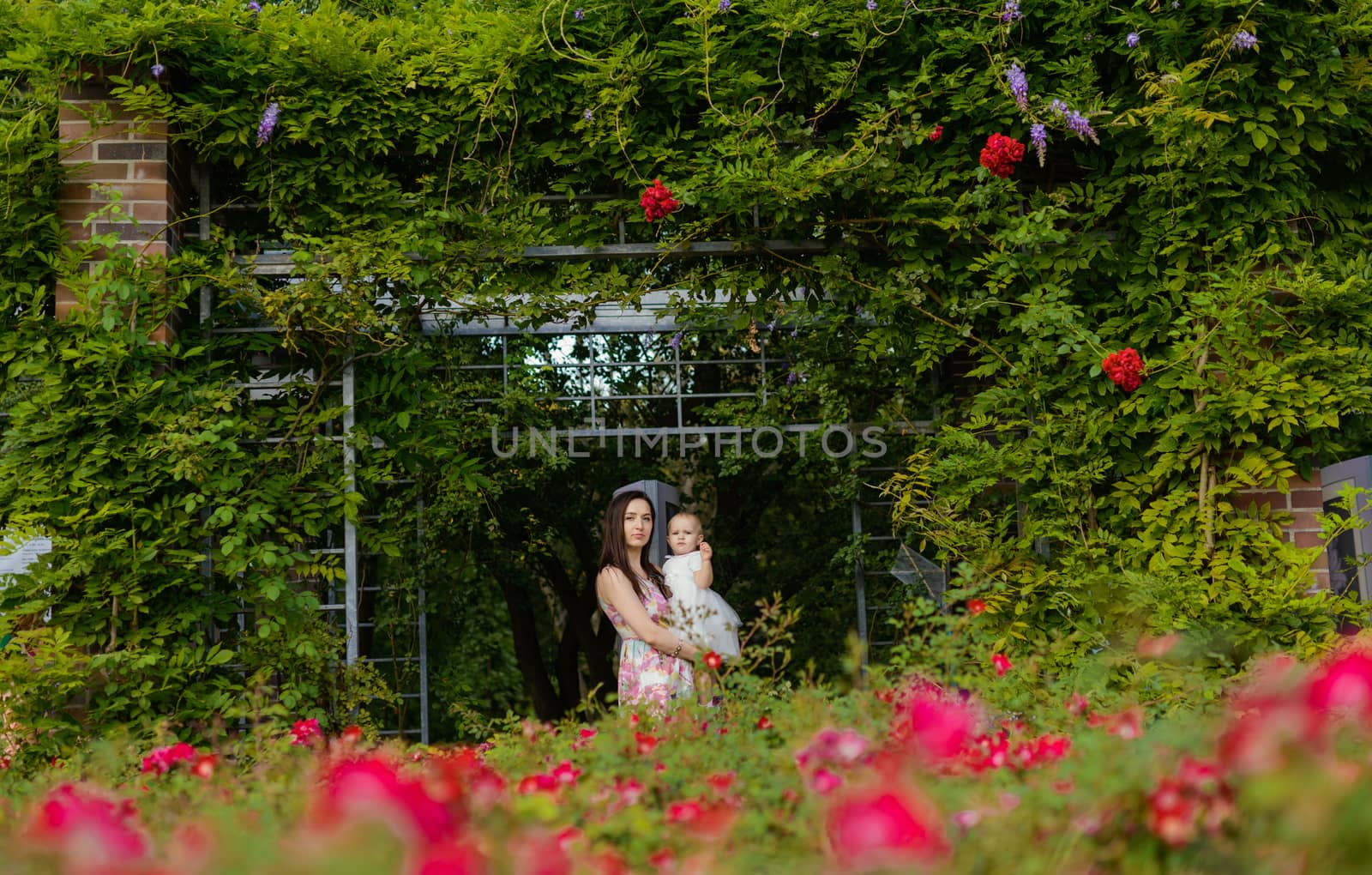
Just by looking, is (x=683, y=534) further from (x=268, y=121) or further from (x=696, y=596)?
(x=268, y=121)

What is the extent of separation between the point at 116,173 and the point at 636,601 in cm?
248

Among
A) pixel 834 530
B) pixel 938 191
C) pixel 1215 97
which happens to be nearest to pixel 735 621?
pixel 938 191

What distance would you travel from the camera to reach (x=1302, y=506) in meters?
4.21

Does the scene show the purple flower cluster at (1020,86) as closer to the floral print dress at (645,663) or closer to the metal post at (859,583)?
the floral print dress at (645,663)

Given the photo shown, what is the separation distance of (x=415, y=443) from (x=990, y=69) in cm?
253

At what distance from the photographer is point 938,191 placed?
453cm

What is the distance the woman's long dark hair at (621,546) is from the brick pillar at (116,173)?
1786mm

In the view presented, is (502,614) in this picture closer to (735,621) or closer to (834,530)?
(834,530)

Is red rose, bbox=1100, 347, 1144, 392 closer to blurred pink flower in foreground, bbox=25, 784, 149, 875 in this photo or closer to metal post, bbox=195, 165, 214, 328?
metal post, bbox=195, 165, 214, 328

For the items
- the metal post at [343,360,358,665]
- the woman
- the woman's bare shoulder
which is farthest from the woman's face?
the metal post at [343,360,358,665]

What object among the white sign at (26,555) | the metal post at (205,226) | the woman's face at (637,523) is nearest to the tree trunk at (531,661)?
the white sign at (26,555)

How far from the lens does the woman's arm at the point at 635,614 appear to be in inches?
173

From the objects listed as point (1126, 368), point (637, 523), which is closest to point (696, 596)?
point (637, 523)

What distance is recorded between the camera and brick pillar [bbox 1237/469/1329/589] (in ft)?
13.7
